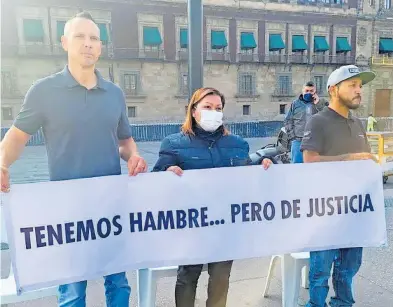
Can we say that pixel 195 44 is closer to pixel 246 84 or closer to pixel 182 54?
pixel 182 54

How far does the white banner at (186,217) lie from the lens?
6.72 feet

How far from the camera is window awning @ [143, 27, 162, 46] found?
28.9m

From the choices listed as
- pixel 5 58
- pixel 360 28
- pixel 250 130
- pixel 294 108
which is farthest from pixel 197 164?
pixel 360 28

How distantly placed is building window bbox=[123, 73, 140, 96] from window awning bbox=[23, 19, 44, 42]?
21.1 ft

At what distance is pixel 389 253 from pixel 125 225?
2.94m

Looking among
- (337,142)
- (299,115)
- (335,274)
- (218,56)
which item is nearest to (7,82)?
(218,56)

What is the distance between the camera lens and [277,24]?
32.6 meters

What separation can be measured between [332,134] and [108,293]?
1.70m

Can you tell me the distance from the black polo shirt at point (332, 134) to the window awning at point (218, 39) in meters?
29.1

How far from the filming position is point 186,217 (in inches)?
90.7

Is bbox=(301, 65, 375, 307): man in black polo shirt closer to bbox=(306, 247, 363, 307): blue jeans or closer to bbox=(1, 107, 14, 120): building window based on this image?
bbox=(306, 247, 363, 307): blue jeans

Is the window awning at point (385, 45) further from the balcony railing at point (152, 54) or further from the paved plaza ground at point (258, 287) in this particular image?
the paved plaza ground at point (258, 287)

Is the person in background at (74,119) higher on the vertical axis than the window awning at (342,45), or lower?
lower

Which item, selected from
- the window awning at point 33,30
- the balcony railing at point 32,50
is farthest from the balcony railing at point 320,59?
the window awning at point 33,30
